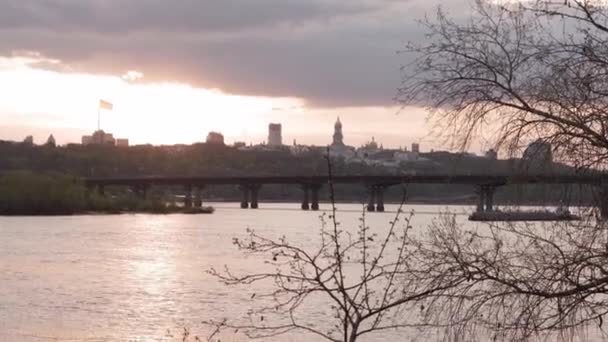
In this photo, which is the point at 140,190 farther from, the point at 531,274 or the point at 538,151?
the point at 538,151

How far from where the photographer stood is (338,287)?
8.11m

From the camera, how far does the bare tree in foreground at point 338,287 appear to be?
877cm

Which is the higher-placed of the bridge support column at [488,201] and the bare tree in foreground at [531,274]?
the bridge support column at [488,201]

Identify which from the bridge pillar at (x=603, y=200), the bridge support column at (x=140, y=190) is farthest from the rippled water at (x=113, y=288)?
the bridge support column at (x=140, y=190)

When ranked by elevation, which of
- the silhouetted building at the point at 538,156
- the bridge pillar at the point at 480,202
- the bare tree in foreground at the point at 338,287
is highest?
the silhouetted building at the point at 538,156

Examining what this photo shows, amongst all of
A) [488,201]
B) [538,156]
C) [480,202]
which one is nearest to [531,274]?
[538,156]

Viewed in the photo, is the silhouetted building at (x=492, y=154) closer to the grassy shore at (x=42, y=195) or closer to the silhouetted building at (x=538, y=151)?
the silhouetted building at (x=538, y=151)

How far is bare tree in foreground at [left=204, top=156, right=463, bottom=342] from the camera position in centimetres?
877

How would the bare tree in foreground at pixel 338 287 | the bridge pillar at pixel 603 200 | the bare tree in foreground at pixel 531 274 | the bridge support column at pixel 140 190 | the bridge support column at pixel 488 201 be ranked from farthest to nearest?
the bridge support column at pixel 140 190 → the bridge support column at pixel 488 201 → the bridge pillar at pixel 603 200 → the bare tree in foreground at pixel 531 274 → the bare tree in foreground at pixel 338 287

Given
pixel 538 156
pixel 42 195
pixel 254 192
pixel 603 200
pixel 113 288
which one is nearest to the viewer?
pixel 603 200

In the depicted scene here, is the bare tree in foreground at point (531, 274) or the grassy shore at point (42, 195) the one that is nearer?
the bare tree in foreground at point (531, 274)

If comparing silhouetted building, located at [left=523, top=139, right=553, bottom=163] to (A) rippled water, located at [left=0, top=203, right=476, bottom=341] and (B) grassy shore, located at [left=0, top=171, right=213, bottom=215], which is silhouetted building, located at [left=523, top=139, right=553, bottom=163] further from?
(B) grassy shore, located at [left=0, top=171, right=213, bottom=215]

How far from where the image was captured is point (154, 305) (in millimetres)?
35250

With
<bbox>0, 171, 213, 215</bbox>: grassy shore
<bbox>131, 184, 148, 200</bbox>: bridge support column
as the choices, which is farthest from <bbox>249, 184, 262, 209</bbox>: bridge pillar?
<bbox>0, 171, 213, 215</bbox>: grassy shore
